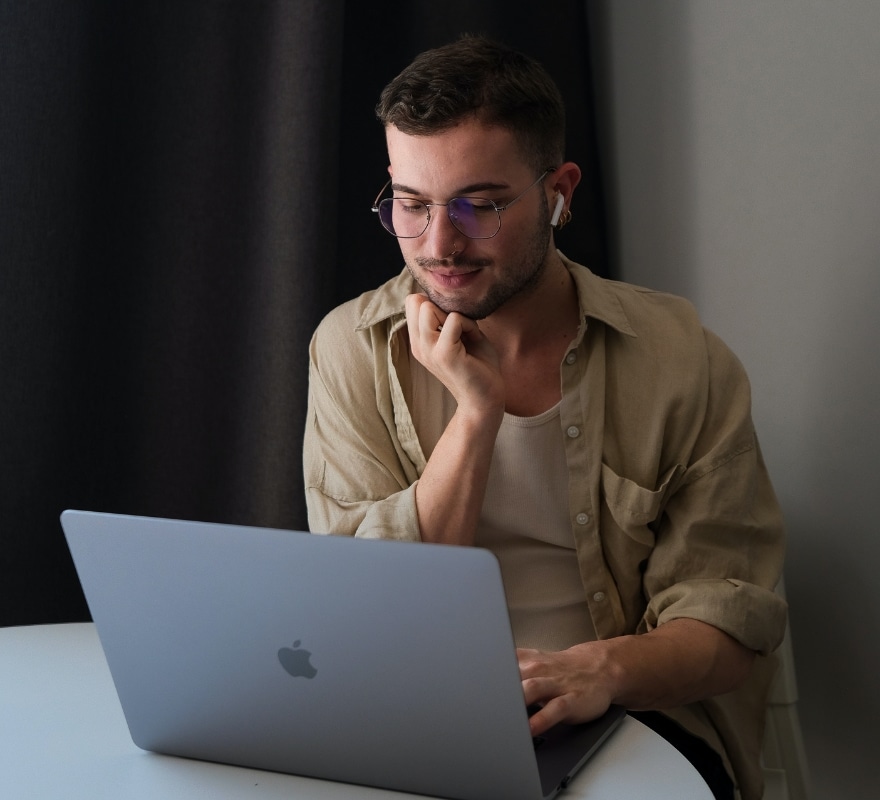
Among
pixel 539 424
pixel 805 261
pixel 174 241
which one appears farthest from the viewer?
pixel 174 241

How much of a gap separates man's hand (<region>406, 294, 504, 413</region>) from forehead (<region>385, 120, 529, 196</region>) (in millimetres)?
168

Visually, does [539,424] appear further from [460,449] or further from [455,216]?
[455,216]

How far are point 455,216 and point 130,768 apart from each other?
2.48 feet

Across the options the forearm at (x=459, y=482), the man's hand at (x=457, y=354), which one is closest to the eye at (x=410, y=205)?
the man's hand at (x=457, y=354)

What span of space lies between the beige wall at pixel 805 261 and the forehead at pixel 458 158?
21.5 inches

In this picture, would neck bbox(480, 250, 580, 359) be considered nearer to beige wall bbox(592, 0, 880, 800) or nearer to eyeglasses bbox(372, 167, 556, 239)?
eyeglasses bbox(372, 167, 556, 239)

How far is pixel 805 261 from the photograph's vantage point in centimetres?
162

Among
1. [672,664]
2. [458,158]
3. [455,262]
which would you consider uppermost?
[458,158]

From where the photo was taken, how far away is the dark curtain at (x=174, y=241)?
1.72 meters

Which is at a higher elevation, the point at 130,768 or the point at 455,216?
the point at 455,216

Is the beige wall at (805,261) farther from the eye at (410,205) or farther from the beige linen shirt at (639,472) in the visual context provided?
the eye at (410,205)

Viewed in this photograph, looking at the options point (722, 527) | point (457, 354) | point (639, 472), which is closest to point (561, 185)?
point (457, 354)

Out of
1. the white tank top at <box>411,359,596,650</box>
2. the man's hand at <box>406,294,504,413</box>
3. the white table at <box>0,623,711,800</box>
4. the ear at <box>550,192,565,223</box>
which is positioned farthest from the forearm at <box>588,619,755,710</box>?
the ear at <box>550,192,565,223</box>

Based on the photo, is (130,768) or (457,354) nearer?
(130,768)
